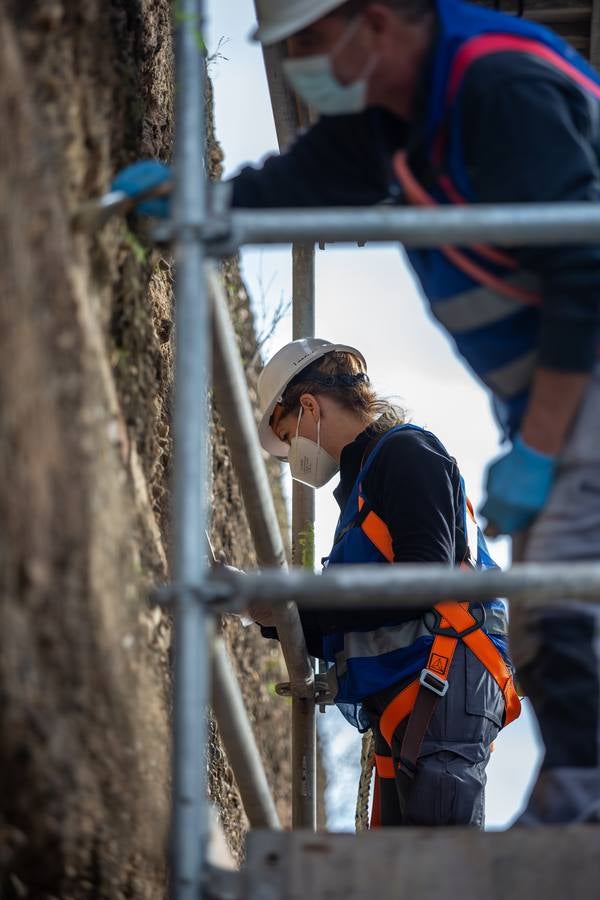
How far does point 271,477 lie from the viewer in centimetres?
783

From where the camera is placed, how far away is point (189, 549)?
2.17m

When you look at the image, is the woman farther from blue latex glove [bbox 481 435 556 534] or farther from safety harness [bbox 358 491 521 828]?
blue latex glove [bbox 481 435 556 534]

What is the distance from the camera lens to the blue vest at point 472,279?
2.47 m

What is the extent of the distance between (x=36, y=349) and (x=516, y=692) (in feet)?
8.28

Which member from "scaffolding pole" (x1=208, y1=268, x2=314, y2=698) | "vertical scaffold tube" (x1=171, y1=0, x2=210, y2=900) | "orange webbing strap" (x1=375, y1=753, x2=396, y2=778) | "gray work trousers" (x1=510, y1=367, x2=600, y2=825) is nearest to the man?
"gray work trousers" (x1=510, y1=367, x2=600, y2=825)

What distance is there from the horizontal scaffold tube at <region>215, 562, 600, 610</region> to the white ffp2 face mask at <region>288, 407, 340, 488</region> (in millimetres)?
2113

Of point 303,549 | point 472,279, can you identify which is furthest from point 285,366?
point 472,279

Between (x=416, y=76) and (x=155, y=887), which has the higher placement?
(x=416, y=76)

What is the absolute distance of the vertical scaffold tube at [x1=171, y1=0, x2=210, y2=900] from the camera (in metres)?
2.15

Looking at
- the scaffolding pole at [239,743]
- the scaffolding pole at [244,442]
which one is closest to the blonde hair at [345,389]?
the scaffolding pole at [244,442]

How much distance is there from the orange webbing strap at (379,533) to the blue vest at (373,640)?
18mm

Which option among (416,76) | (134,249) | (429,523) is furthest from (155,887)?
(416,76)

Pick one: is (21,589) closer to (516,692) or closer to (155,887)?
(155,887)

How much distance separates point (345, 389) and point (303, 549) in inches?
28.7
